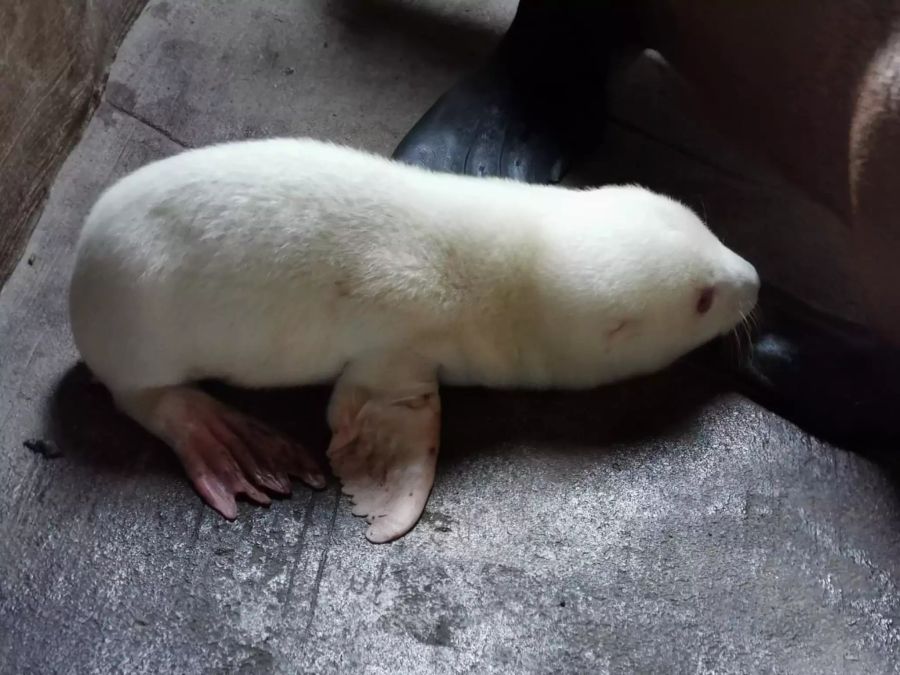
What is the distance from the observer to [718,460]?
2277 mm

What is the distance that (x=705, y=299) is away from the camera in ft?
7.36

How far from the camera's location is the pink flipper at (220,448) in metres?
2.11

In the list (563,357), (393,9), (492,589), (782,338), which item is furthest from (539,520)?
(393,9)

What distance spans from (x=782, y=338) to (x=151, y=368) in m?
1.60

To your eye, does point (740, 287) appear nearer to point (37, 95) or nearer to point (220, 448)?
point (220, 448)

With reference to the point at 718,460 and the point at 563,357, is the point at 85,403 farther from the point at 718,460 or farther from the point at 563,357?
the point at 718,460

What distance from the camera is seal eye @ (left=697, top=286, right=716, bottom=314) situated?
222 cm

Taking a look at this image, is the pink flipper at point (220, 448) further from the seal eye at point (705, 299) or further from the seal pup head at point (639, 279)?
the seal eye at point (705, 299)

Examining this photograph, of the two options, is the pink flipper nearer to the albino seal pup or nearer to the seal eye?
the albino seal pup

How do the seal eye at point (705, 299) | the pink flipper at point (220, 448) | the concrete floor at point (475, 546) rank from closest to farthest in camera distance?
the concrete floor at point (475, 546), the pink flipper at point (220, 448), the seal eye at point (705, 299)

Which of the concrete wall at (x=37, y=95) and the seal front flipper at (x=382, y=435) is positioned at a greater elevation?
the concrete wall at (x=37, y=95)

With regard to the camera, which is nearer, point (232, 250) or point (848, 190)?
point (232, 250)

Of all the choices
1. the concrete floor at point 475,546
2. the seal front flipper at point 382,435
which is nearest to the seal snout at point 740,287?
the concrete floor at point 475,546

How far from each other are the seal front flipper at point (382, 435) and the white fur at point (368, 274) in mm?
58
